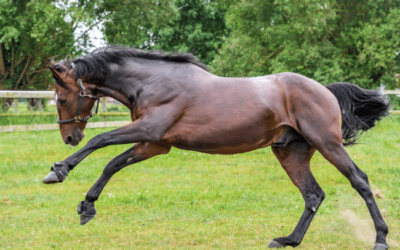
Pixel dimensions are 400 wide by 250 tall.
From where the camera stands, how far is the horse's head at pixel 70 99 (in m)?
4.99

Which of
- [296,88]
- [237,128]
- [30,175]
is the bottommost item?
[30,175]

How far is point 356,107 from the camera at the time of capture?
5.80 m

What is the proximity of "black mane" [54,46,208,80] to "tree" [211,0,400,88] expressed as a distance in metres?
14.9

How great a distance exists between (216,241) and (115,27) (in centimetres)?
1812

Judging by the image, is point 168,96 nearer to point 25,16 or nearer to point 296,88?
point 296,88

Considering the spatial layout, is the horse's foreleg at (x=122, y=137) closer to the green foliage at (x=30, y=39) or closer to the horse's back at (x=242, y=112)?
the horse's back at (x=242, y=112)

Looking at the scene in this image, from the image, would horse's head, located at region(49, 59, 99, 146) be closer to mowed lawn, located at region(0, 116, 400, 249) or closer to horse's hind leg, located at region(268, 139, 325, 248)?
mowed lawn, located at region(0, 116, 400, 249)

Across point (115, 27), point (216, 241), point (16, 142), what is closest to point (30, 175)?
point (16, 142)

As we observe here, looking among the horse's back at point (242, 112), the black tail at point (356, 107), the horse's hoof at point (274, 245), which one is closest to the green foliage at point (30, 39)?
the horse's back at point (242, 112)

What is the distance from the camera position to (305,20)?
1953 cm

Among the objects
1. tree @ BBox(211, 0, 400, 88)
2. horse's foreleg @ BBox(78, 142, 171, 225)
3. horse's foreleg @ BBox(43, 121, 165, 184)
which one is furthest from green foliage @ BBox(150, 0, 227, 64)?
horse's foreleg @ BBox(43, 121, 165, 184)

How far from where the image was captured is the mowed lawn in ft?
18.4

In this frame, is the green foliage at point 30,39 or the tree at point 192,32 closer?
the green foliage at point 30,39

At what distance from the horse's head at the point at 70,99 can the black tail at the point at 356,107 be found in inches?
118
